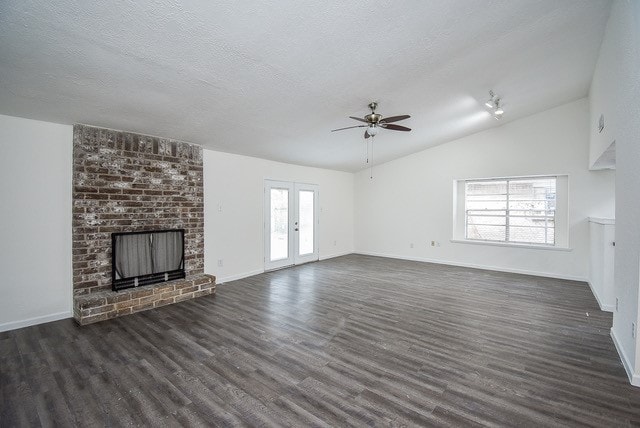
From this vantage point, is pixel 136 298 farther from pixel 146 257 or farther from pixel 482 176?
pixel 482 176

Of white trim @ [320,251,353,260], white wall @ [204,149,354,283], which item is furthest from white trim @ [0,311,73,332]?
white trim @ [320,251,353,260]

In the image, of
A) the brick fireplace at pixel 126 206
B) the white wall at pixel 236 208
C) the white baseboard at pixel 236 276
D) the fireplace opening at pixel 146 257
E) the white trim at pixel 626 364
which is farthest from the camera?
the white baseboard at pixel 236 276

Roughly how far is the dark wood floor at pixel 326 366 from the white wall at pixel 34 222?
0.33m

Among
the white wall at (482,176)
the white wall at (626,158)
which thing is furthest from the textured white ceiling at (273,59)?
the white wall at (482,176)

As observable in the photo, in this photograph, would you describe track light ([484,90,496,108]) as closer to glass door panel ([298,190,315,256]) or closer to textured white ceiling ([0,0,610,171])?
textured white ceiling ([0,0,610,171])

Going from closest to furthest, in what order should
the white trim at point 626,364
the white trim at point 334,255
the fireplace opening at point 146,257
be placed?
the white trim at point 626,364 → the fireplace opening at point 146,257 → the white trim at point 334,255

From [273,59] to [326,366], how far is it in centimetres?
293

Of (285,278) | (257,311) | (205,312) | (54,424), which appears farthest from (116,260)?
(285,278)

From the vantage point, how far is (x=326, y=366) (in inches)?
105

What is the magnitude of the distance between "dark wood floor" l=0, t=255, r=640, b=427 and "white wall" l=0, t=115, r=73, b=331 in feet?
1.09

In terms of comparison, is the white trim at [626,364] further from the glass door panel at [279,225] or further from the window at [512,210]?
the glass door panel at [279,225]

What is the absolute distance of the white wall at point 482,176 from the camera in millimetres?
5602

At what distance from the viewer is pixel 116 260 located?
4.05 metres

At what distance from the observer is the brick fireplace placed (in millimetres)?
3816
